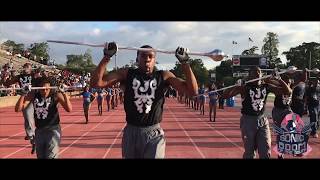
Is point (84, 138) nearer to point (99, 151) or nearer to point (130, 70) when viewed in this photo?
point (99, 151)

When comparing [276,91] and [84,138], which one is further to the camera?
[84,138]

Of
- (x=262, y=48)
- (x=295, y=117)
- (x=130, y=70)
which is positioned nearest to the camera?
(x=130, y=70)

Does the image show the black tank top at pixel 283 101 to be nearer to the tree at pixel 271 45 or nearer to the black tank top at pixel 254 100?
the black tank top at pixel 254 100

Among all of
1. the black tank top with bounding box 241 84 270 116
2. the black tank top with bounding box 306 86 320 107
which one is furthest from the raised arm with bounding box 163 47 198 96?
the black tank top with bounding box 306 86 320 107

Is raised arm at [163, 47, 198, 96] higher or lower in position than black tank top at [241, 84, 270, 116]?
higher

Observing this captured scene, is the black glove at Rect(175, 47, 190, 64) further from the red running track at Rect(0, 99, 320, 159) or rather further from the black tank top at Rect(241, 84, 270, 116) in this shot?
the red running track at Rect(0, 99, 320, 159)

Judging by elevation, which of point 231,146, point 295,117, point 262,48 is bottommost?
point 231,146

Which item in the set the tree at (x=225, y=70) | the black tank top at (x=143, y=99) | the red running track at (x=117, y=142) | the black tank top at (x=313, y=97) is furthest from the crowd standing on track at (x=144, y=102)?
the tree at (x=225, y=70)

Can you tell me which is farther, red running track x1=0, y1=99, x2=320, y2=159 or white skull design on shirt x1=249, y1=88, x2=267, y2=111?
red running track x1=0, y1=99, x2=320, y2=159

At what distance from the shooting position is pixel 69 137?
14.4m

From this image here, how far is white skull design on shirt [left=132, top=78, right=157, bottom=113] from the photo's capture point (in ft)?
17.3

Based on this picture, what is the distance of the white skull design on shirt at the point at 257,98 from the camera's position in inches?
301

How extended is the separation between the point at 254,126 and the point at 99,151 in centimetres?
484
